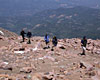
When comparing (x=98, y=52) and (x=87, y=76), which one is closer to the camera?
(x=87, y=76)

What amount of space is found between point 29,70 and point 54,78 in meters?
2.49

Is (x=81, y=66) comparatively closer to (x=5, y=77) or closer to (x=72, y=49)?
(x=5, y=77)

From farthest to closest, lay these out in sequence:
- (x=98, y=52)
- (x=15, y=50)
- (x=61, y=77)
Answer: (x=98, y=52)
(x=15, y=50)
(x=61, y=77)

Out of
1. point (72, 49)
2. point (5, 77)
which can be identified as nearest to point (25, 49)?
point (72, 49)

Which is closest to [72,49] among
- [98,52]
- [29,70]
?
[98,52]

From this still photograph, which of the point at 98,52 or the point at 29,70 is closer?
the point at 29,70

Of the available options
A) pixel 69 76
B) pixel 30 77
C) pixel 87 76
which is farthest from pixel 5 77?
pixel 87 76

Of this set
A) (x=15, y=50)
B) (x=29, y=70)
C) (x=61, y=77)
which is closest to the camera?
(x=61, y=77)

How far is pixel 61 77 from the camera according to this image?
10.2 meters

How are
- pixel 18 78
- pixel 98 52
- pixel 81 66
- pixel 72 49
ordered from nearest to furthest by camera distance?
pixel 18 78 → pixel 81 66 → pixel 98 52 → pixel 72 49

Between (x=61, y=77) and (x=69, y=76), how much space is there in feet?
2.28

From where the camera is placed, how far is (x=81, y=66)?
42.0ft

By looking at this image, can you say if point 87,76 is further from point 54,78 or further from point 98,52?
point 98,52

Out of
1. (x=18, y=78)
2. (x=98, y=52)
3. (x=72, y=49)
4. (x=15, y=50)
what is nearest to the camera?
(x=18, y=78)
